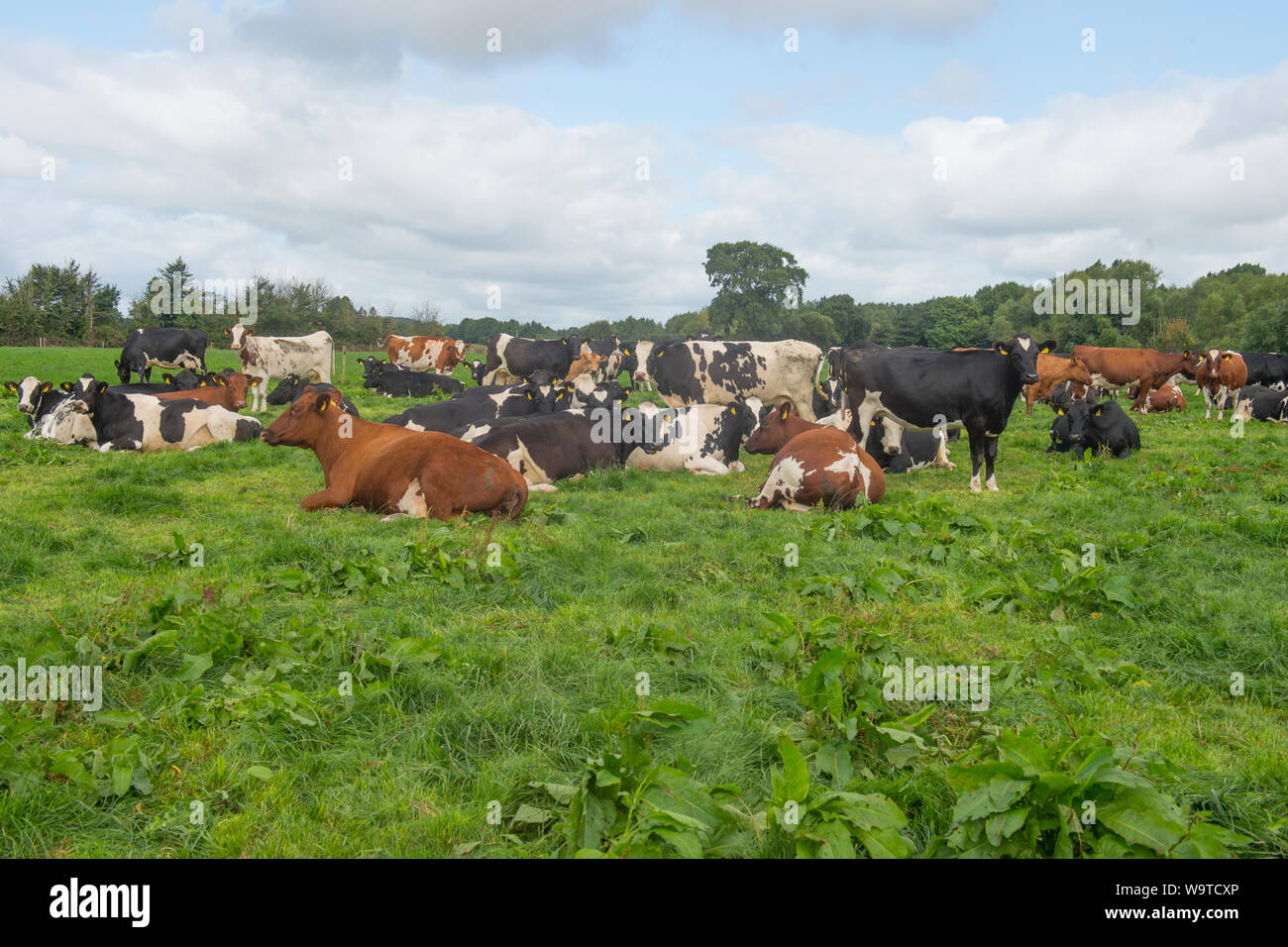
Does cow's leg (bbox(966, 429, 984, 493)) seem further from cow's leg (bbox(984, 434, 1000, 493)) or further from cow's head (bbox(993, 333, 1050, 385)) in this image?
cow's head (bbox(993, 333, 1050, 385))

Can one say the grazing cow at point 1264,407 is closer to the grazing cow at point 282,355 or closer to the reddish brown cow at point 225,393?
the reddish brown cow at point 225,393

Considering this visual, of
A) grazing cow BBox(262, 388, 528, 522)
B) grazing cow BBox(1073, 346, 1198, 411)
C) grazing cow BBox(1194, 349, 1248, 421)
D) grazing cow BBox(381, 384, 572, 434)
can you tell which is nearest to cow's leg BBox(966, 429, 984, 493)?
grazing cow BBox(262, 388, 528, 522)

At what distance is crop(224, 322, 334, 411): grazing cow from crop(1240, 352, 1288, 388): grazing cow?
107 ft

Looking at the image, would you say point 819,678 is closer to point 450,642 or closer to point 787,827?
point 787,827

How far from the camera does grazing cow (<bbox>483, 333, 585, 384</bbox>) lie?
25.5 meters

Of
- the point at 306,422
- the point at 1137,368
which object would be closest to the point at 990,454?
the point at 306,422

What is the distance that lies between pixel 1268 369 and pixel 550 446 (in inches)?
1203

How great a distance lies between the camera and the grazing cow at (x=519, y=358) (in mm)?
25469

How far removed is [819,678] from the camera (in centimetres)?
340

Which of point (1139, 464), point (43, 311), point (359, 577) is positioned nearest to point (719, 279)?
point (43, 311)

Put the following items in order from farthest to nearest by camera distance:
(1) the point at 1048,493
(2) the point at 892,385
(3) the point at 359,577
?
(2) the point at 892,385 < (1) the point at 1048,493 < (3) the point at 359,577

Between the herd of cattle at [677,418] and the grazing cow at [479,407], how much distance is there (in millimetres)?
37

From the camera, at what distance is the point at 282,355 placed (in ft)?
74.2
